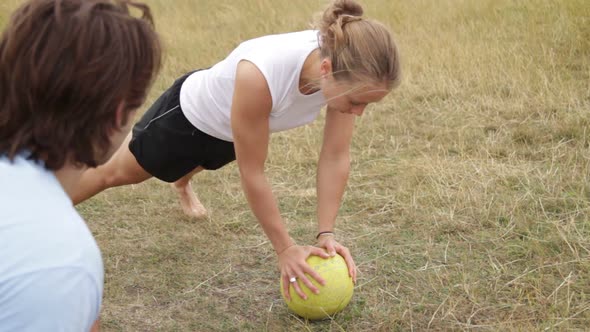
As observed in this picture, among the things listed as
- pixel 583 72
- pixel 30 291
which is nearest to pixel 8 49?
pixel 30 291

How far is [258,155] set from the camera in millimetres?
2758

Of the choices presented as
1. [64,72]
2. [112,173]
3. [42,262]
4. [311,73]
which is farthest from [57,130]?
[112,173]

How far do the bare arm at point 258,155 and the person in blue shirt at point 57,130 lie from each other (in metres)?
1.10

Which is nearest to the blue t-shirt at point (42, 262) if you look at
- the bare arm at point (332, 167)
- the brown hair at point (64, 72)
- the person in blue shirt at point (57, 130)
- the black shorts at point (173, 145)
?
the person in blue shirt at point (57, 130)

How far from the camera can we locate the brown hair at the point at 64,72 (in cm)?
144

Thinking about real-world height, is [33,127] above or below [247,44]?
above

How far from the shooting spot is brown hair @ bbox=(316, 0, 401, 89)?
2.51 metres

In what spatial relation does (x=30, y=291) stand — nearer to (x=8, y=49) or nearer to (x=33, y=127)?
(x=33, y=127)

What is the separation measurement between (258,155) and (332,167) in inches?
17.9

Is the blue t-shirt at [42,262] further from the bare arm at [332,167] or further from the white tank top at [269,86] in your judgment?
the bare arm at [332,167]

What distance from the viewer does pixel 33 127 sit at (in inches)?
58.4

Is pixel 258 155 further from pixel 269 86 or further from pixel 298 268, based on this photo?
pixel 298 268

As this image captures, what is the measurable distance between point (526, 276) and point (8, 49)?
229 cm

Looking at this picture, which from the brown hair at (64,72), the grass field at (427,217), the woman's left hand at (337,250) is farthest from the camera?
the grass field at (427,217)
